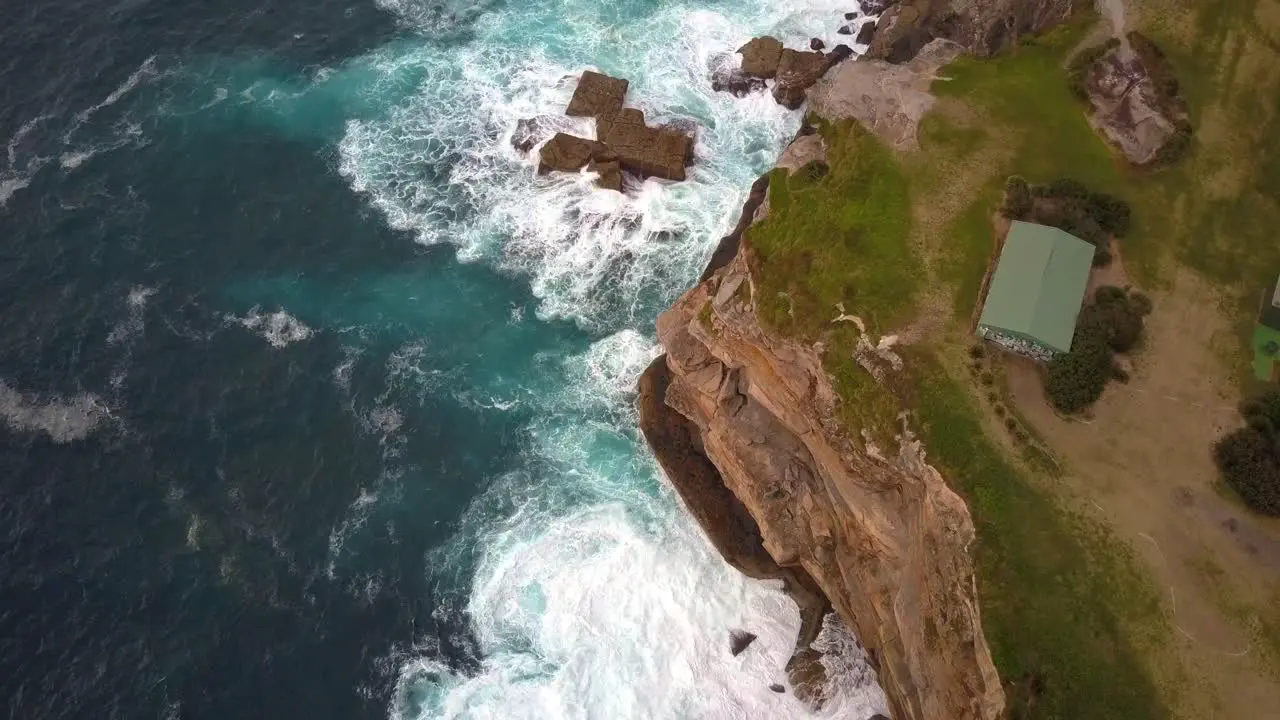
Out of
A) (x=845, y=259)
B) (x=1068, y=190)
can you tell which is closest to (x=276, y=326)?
(x=845, y=259)

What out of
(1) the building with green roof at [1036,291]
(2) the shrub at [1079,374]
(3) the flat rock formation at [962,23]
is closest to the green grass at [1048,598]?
(2) the shrub at [1079,374]

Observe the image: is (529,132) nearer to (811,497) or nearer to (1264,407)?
(811,497)

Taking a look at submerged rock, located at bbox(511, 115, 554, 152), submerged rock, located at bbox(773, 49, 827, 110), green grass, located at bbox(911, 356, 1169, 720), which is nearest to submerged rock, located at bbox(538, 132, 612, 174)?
submerged rock, located at bbox(511, 115, 554, 152)

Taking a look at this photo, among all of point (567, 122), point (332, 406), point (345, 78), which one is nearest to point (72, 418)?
point (332, 406)

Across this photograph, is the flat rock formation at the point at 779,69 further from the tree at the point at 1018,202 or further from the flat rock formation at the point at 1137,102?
the tree at the point at 1018,202

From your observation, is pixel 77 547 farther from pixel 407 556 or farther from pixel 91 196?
pixel 91 196

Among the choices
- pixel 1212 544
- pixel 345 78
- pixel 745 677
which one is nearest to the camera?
pixel 1212 544
